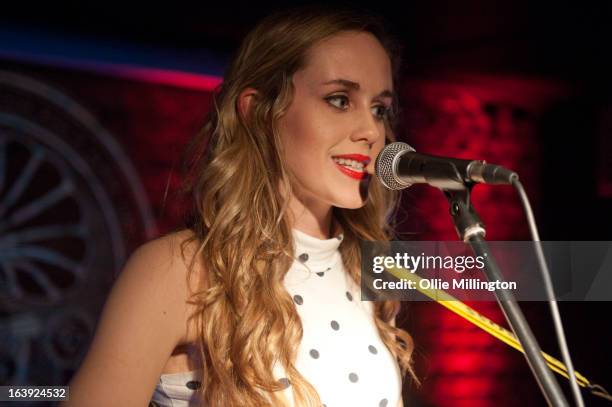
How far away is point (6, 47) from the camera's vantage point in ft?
7.64

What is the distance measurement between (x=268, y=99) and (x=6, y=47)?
1.24 metres

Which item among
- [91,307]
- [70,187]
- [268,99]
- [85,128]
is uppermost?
[85,128]

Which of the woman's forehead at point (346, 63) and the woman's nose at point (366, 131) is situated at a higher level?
the woman's forehead at point (346, 63)

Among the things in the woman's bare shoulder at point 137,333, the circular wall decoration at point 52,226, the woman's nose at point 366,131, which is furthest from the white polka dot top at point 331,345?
the circular wall decoration at point 52,226

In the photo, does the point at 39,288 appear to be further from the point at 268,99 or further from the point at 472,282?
the point at 472,282

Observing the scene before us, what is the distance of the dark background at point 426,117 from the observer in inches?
92.4

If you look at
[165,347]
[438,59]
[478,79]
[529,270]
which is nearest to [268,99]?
[165,347]

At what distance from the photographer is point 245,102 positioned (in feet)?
5.18

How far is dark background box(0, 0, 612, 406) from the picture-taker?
2.35 meters

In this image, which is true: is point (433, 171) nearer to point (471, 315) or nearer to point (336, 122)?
point (336, 122)

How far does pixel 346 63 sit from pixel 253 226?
41 centimetres

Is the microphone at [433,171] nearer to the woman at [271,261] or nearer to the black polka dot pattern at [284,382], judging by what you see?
the woman at [271,261]

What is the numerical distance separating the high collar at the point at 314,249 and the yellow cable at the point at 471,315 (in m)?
0.18

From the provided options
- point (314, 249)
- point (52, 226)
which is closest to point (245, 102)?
point (314, 249)
